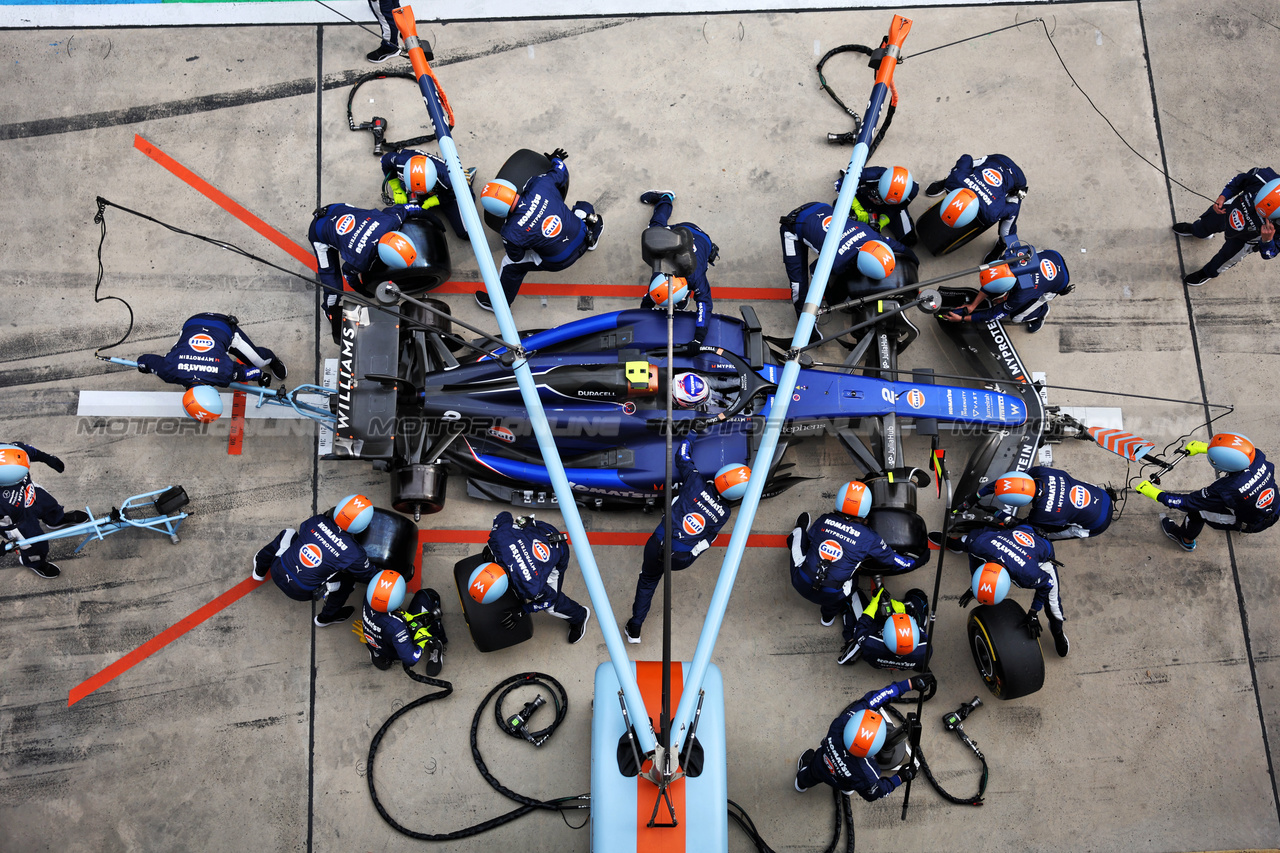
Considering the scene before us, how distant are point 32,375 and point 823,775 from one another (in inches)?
315

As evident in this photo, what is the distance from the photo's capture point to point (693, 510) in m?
6.39

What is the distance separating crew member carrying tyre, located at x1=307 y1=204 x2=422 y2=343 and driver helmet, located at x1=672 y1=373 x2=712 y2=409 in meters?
2.52

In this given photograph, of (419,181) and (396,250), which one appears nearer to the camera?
(396,250)

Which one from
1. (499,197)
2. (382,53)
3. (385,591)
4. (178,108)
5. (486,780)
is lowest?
(486,780)

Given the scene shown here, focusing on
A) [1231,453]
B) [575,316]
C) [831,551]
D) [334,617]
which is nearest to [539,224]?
[575,316]

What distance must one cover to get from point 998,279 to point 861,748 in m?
4.13

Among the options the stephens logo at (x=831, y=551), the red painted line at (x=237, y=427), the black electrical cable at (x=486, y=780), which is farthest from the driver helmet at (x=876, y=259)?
the red painted line at (x=237, y=427)

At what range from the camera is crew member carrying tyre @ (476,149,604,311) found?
22.6ft

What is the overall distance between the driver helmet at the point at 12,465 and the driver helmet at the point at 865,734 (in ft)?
22.2

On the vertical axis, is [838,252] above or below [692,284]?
above

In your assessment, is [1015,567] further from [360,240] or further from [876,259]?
[360,240]

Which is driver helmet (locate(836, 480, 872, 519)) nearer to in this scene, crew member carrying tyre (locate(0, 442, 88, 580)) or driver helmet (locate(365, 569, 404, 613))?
driver helmet (locate(365, 569, 404, 613))

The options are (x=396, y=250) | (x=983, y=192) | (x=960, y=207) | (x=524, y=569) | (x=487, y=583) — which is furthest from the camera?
(x=983, y=192)

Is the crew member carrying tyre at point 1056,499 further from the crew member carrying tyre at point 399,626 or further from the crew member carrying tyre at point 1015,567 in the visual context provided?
the crew member carrying tyre at point 399,626
